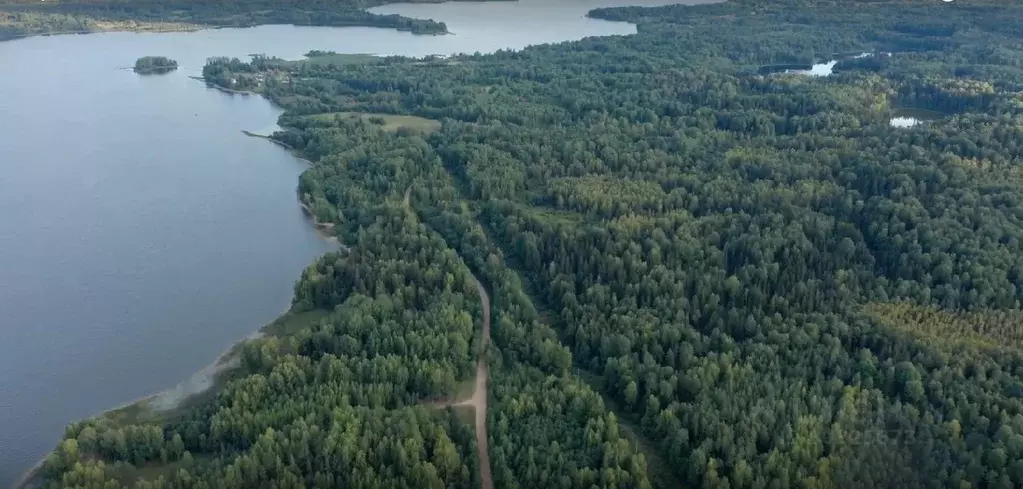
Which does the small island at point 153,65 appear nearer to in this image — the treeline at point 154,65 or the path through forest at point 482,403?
the treeline at point 154,65

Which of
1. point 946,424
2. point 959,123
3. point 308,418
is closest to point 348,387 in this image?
point 308,418

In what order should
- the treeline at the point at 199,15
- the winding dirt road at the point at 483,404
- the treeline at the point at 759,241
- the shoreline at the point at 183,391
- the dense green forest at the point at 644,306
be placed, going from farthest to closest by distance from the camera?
the treeline at the point at 199,15 < the shoreline at the point at 183,391 < the winding dirt road at the point at 483,404 < the treeline at the point at 759,241 < the dense green forest at the point at 644,306

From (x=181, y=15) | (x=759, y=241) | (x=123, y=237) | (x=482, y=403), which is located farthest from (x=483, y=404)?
(x=181, y=15)

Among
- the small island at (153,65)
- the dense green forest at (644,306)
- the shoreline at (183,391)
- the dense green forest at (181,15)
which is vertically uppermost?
the dense green forest at (181,15)

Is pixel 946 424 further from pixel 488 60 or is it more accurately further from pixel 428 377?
pixel 488 60

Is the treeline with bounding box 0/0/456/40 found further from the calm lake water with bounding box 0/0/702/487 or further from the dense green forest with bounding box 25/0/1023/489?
the dense green forest with bounding box 25/0/1023/489

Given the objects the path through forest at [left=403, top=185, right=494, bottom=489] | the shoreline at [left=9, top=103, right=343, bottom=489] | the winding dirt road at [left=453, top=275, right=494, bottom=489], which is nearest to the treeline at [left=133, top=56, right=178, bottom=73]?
the shoreline at [left=9, top=103, right=343, bottom=489]

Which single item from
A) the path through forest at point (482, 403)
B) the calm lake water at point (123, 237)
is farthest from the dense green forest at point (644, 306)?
the calm lake water at point (123, 237)
